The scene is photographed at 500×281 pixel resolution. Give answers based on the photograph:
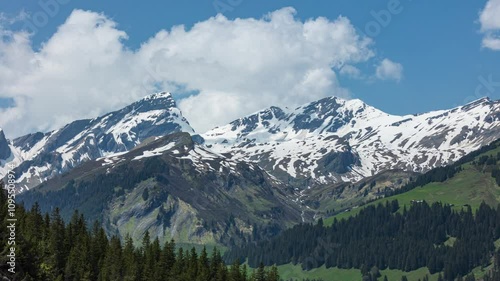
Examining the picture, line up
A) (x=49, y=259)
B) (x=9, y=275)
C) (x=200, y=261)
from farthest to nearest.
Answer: (x=200, y=261) → (x=49, y=259) → (x=9, y=275)

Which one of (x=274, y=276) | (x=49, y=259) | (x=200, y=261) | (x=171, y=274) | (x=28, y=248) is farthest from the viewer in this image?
(x=274, y=276)

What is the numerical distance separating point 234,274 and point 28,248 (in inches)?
2761

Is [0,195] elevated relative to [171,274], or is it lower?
elevated

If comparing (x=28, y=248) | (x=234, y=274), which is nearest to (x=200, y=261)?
(x=234, y=274)

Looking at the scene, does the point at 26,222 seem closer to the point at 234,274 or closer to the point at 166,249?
the point at 166,249

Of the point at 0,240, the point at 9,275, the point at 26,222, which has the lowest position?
the point at 9,275

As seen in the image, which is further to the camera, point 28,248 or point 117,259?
point 117,259

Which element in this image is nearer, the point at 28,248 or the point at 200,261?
the point at 28,248

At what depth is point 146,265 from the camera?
14938 centimetres

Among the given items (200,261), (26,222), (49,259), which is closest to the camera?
(49,259)

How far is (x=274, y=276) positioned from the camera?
588 feet

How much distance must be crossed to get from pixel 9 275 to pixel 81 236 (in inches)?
2308

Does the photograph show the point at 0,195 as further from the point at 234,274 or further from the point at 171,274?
the point at 234,274

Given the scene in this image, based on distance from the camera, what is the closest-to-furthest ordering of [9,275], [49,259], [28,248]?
1. [9,275]
2. [28,248]
3. [49,259]
